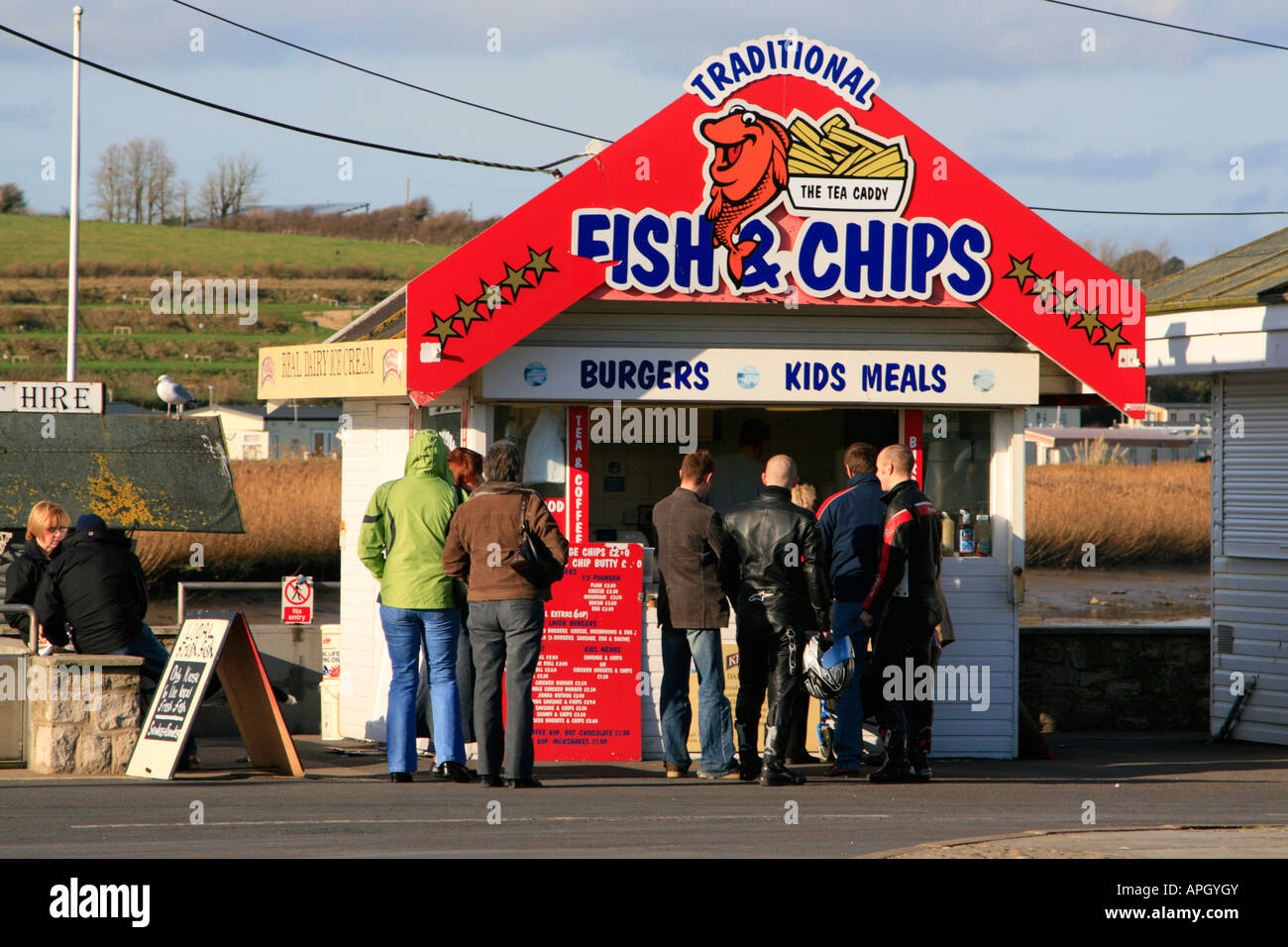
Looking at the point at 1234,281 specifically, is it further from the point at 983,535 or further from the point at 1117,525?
the point at 1117,525

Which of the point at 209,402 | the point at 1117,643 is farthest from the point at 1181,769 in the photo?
the point at 209,402

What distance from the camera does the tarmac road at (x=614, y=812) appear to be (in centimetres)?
689

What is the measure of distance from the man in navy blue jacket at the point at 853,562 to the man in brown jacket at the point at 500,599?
1889 mm

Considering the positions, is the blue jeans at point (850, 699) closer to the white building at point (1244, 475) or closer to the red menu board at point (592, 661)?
the red menu board at point (592, 661)

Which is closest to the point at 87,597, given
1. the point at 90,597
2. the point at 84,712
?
the point at 90,597

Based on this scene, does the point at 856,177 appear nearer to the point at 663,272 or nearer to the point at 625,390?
the point at 663,272

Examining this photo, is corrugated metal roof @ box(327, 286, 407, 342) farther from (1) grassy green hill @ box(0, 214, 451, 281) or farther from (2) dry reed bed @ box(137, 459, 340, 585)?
(1) grassy green hill @ box(0, 214, 451, 281)

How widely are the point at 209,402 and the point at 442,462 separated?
56346 millimetres

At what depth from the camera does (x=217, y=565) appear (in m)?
31.0

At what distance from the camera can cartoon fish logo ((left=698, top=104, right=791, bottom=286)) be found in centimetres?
1034

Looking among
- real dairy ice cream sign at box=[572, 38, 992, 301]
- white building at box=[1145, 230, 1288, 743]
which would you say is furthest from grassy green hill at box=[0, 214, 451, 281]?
real dairy ice cream sign at box=[572, 38, 992, 301]

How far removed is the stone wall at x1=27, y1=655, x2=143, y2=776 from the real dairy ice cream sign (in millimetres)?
3951

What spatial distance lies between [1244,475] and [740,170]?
5071 mm

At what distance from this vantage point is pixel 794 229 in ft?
34.4
